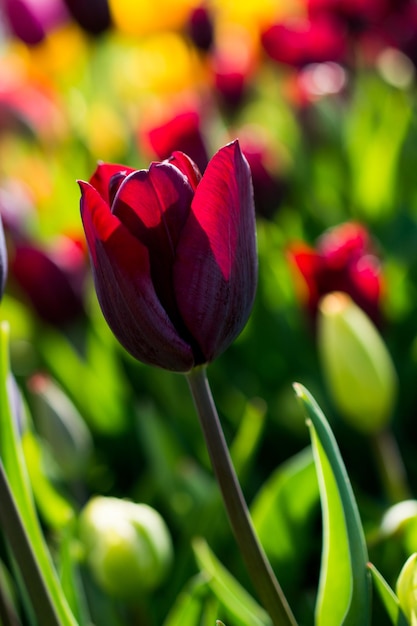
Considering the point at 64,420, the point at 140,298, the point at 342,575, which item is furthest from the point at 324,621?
the point at 64,420

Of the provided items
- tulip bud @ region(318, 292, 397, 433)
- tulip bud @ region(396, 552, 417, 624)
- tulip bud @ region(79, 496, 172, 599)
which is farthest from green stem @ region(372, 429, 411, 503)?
tulip bud @ region(396, 552, 417, 624)

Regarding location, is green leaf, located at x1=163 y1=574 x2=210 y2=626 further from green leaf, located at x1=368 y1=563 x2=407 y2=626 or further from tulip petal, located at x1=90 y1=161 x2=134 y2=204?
tulip petal, located at x1=90 y1=161 x2=134 y2=204

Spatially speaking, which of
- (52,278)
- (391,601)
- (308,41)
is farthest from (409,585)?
(308,41)

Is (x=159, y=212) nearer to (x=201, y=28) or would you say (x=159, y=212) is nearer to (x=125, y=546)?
(x=125, y=546)

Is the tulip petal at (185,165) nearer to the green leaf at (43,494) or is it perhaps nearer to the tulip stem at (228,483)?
the tulip stem at (228,483)

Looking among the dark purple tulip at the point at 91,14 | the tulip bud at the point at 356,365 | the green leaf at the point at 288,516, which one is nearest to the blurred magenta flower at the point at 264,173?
the tulip bud at the point at 356,365

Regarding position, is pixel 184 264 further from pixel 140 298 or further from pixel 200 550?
pixel 200 550
